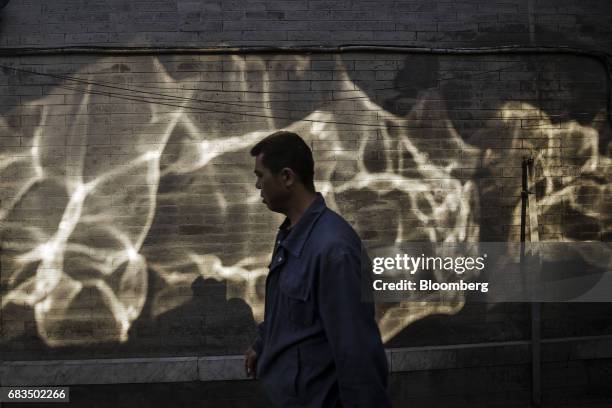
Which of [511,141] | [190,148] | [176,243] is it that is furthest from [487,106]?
[176,243]

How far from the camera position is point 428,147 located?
19.6ft

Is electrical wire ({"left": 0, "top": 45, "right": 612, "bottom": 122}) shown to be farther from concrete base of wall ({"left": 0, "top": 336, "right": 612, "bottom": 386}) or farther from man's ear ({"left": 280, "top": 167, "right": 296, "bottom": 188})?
man's ear ({"left": 280, "top": 167, "right": 296, "bottom": 188})

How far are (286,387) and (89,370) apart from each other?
415cm

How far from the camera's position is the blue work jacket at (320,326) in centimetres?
188

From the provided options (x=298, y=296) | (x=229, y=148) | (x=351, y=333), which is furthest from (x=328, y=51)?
(x=351, y=333)

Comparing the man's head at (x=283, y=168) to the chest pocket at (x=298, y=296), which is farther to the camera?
the man's head at (x=283, y=168)

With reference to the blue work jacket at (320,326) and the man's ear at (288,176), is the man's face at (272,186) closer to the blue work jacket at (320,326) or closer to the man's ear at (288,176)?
the man's ear at (288,176)

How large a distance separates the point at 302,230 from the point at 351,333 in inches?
18.9

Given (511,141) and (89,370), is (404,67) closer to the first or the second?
(511,141)

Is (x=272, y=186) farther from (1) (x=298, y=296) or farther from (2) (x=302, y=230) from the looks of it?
(1) (x=298, y=296)

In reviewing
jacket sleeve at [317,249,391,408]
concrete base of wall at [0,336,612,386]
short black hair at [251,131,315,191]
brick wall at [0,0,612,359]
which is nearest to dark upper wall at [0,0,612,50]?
brick wall at [0,0,612,359]

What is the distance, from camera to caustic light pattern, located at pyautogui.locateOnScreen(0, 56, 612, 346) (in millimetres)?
5633

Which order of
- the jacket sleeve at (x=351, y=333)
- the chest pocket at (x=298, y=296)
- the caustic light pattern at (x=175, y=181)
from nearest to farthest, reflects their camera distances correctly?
the jacket sleeve at (x=351, y=333) < the chest pocket at (x=298, y=296) < the caustic light pattern at (x=175, y=181)

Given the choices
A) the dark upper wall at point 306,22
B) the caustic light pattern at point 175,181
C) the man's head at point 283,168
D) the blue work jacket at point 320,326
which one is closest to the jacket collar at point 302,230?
the blue work jacket at point 320,326
